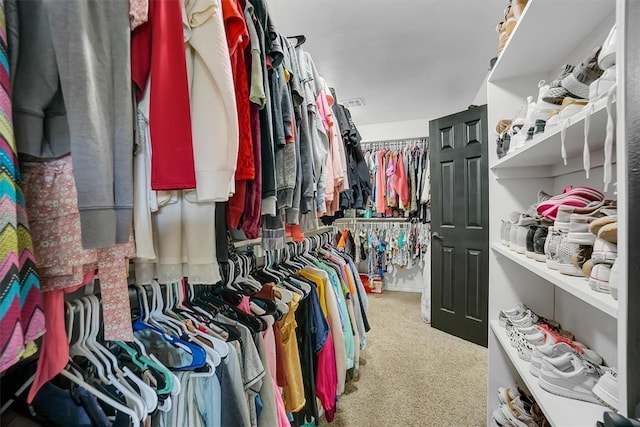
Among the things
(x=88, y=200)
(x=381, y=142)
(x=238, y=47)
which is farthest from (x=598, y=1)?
(x=381, y=142)

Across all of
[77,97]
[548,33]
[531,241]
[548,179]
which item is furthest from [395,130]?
[77,97]

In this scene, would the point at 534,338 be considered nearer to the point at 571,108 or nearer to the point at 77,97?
the point at 571,108

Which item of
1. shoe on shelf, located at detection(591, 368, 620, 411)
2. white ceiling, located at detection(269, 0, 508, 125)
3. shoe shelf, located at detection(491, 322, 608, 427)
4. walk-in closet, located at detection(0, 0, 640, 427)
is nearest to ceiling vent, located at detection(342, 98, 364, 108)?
white ceiling, located at detection(269, 0, 508, 125)

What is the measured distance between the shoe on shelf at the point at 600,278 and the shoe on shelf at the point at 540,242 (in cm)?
30

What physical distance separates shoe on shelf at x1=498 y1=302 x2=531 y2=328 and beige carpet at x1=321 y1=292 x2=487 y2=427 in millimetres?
675

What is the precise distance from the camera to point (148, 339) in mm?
818

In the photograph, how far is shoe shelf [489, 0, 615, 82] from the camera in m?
0.85

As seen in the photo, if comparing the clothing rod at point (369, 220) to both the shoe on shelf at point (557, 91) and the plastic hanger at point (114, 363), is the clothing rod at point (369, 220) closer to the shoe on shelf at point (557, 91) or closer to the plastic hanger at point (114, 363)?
the shoe on shelf at point (557, 91)

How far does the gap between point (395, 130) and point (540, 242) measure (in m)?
3.08

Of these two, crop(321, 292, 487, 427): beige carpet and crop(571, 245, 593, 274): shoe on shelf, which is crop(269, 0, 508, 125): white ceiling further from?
crop(321, 292, 487, 427): beige carpet

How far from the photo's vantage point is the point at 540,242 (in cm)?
89

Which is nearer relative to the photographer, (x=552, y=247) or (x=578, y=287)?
(x=578, y=287)

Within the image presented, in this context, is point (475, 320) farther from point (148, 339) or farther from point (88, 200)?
point (88, 200)

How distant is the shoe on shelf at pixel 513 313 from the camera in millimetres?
1184
